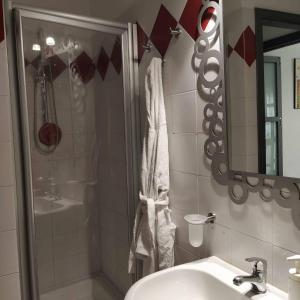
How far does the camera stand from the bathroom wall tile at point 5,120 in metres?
1.27

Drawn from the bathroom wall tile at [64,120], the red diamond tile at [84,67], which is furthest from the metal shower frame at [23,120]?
the bathroom wall tile at [64,120]

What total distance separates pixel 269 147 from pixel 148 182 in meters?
0.70

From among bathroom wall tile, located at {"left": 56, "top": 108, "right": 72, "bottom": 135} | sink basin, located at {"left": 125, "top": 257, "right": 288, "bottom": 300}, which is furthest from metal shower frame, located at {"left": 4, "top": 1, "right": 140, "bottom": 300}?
sink basin, located at {"left": 125, "top": 257, "right": 288, "bottom": 300}

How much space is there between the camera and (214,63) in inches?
48.4

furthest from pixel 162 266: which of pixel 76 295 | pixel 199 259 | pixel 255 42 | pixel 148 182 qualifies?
pixel 255 42

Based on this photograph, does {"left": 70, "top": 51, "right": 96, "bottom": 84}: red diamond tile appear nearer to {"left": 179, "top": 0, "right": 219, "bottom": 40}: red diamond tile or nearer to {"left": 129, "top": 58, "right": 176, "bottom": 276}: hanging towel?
{"left": 129, "top": 58, "right": 176, "bottom": 276}: hanging towel

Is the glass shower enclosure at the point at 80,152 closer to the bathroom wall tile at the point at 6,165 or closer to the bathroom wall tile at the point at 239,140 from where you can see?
the bathroom wall tile at the point at 6,165

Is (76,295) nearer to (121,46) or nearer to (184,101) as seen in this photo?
(184,101)

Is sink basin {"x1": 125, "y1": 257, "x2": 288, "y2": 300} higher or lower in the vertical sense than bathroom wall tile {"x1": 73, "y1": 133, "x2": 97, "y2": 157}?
lower

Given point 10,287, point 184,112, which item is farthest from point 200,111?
point 10,287

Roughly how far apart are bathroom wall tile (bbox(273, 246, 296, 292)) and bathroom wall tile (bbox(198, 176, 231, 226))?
23 centimetres

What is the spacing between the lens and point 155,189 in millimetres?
1534

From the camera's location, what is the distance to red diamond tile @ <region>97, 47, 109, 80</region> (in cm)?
186

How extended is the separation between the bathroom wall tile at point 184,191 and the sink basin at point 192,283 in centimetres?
27
